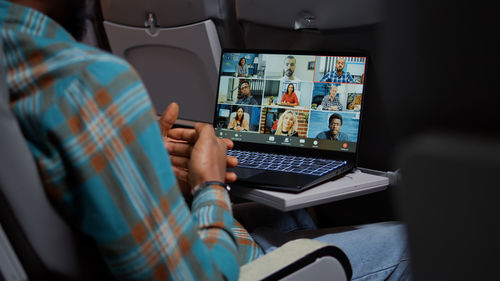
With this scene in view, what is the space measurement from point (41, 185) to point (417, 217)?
45 centimetres

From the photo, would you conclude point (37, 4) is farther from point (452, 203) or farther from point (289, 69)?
point (289, 69)

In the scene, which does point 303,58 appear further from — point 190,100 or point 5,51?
point 5,51

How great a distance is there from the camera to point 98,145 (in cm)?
52

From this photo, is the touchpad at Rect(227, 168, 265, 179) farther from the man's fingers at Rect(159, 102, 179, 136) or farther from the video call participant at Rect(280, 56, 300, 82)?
the video call participant at Rect(280, 56, 300, 82)

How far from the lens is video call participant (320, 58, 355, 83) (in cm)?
122

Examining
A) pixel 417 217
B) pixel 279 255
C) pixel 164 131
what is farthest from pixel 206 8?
pixel 417 217

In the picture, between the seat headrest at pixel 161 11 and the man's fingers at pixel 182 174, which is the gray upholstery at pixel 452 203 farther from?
the seat headrest at pixel 161 11

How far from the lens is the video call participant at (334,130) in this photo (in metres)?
1.21

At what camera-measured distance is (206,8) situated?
1.50 metres

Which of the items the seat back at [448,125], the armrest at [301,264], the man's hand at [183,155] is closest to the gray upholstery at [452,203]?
the seat back at [448,125]

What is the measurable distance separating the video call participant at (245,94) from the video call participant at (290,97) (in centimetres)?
10

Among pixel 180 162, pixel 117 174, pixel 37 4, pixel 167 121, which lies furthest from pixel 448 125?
pixel 167 121

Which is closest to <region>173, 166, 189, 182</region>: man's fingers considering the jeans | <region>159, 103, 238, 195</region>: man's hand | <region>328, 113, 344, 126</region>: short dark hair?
<region>159, 103, 238, 195</region>: man's hand

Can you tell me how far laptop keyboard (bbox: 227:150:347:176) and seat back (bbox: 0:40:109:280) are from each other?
1.91 feet
